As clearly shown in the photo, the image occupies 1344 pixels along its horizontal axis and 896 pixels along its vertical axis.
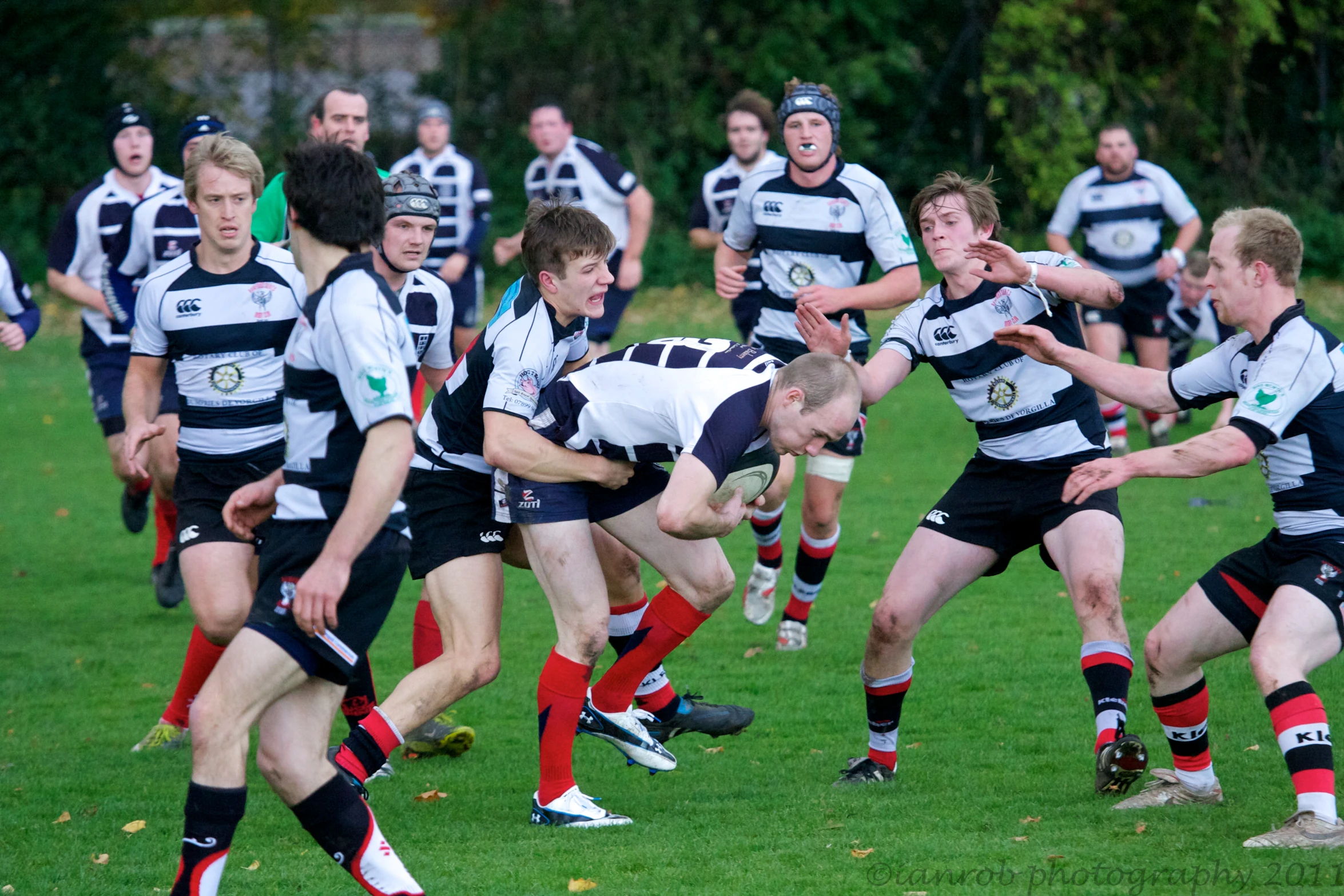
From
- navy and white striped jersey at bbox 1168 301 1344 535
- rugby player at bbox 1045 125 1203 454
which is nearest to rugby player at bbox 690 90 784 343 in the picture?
rugby player at bbox 1045 125 1203 454

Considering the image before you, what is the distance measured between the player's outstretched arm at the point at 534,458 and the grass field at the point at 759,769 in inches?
46.0

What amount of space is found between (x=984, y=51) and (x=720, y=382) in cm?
1935

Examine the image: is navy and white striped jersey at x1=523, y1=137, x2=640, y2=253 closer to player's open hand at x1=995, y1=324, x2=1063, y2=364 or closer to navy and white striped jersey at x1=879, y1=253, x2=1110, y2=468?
navy and white striped jersey at x1=879, y1=253, x2=1110, y2=468

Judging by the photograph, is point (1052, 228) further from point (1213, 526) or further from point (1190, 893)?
point (1190, 893)

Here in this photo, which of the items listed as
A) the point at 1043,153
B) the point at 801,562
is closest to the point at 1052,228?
the point at 801,562

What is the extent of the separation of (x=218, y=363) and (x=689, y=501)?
2.02 meters

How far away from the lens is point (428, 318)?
18.6 ft

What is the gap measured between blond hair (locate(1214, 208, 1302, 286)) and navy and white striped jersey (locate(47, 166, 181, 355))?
6.11 meters

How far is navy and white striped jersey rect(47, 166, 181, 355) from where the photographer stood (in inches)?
334

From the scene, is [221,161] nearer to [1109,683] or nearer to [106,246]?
[1109,683]

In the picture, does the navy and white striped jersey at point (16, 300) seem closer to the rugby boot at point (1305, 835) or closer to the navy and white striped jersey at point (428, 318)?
the navy and white striped jersey at point (428, 318)

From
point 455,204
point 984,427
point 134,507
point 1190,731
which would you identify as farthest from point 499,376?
point 455,204

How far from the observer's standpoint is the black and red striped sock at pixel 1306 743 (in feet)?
13.9

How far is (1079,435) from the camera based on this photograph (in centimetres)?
525
